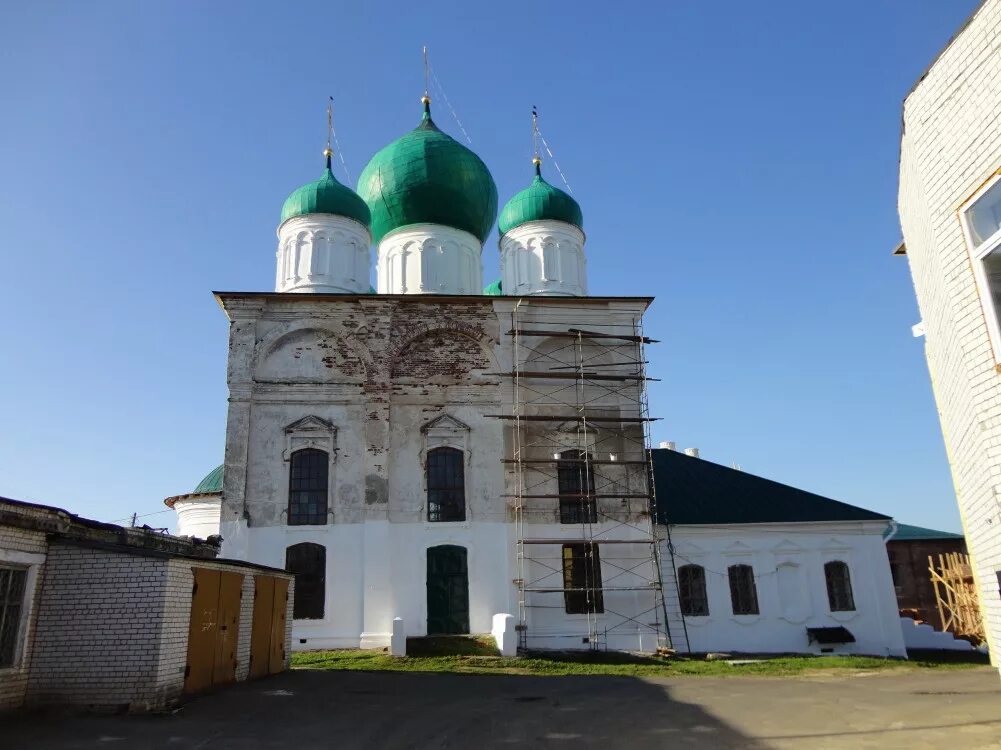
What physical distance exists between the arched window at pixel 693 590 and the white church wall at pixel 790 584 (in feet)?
0.45

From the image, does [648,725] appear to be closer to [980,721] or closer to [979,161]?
[980,721]

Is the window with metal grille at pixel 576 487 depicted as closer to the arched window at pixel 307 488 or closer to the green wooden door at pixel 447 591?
the green wooden door at pixel 447 591

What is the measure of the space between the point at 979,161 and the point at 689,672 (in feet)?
36.6

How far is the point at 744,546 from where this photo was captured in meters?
19.5

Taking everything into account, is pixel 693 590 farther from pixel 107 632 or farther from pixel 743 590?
pixel 107 632

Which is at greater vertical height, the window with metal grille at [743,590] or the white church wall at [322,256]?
the white church wall at [322,256]

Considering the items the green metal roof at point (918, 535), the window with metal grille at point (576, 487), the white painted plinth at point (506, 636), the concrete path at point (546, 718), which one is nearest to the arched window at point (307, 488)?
the white painted plinth at point (506, 636)

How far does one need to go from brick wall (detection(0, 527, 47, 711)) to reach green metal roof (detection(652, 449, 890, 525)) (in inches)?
550

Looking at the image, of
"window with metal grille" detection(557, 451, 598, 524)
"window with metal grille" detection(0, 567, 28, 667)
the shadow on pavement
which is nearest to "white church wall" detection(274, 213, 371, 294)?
"window with metal grille" detection(557, 451, 598, 524)

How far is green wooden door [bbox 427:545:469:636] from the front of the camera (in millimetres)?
17250

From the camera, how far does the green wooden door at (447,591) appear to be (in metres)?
17.2

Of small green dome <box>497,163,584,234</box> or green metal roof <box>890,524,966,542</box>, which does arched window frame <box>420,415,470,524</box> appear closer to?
small green dome <box>497,163,584,234</box>

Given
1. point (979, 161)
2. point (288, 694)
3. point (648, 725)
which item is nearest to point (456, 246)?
point (288, 694)

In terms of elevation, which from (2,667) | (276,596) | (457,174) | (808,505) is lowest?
(2,667)
